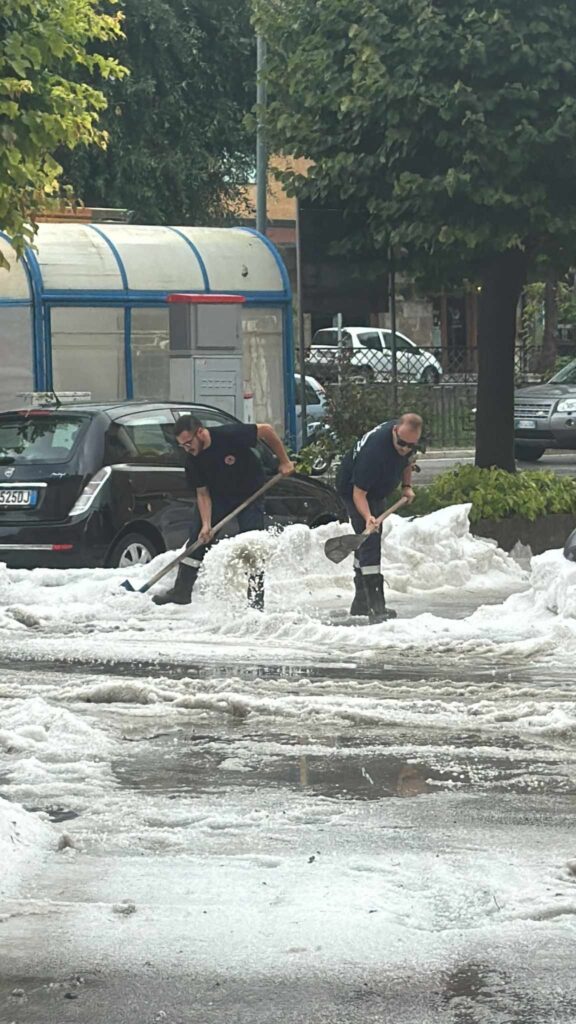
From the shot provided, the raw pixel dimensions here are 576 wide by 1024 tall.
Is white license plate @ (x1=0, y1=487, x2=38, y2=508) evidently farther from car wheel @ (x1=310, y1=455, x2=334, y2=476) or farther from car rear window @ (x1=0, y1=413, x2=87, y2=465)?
car wheel @ (x1=310, y1=455, x2=334, y2=476)

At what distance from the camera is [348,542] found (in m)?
12.8

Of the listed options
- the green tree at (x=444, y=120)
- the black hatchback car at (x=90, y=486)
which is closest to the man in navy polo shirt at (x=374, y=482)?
the black hatchback car at (x=90, y=486)

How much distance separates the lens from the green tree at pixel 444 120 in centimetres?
1633

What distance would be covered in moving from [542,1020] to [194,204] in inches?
1372

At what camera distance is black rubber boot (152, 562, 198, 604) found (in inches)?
508

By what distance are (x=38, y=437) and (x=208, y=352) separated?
848 cm

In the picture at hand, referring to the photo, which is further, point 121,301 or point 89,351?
point 121,301

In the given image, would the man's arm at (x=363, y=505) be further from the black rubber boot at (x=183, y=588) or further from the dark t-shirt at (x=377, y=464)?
the black rubber boot at (x=183, y=588)

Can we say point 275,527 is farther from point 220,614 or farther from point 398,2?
point 398,2

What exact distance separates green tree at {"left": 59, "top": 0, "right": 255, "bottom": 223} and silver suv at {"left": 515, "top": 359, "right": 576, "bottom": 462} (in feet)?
31.5

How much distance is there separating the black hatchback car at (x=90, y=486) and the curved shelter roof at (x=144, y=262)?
8386 mm

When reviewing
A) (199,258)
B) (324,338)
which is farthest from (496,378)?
(324,338)

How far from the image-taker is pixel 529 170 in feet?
55.1

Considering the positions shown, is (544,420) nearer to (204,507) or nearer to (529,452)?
(529,452)
